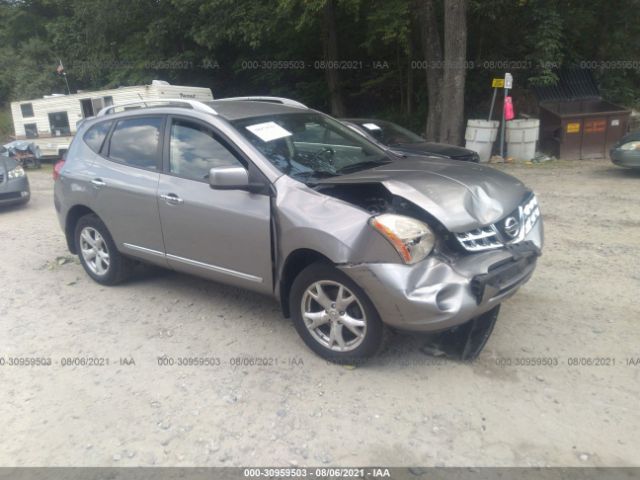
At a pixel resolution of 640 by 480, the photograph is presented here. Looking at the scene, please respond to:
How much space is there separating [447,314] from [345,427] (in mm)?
909

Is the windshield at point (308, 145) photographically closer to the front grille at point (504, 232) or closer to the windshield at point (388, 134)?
the front grille at point (504, 232)

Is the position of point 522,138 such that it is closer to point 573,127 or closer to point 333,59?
point 573,127

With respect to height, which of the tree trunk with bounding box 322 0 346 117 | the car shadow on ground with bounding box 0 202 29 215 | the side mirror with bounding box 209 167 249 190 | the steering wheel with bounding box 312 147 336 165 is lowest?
the car shadow on ground with bounding box 0 202 29 215

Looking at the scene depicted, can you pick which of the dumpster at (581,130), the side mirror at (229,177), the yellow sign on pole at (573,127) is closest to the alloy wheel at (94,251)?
the side mirror at (229,177)

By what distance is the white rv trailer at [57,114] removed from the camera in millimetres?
16312

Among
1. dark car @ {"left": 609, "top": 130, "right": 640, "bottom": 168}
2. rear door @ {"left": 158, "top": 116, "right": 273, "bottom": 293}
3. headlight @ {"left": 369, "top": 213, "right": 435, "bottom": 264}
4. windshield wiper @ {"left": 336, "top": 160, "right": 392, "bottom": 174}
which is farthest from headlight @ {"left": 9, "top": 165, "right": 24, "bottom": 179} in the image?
dark car @ {"left": 609, "top": 130, "right": 640, "bottom": 168}

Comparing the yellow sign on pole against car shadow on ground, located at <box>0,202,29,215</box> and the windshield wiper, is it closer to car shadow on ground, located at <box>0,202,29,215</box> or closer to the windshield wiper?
the windshield wiper

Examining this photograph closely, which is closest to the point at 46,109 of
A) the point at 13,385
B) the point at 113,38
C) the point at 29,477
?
the point at 113,38

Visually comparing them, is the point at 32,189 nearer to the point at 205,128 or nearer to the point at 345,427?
the point at 205,128

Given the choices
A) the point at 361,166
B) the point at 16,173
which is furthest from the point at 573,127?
the point at 16,173

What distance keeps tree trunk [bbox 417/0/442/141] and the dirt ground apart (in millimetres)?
9873

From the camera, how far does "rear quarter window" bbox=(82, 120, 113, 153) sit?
5273mm

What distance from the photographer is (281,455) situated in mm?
2895

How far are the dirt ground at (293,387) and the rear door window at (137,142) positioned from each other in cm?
133
